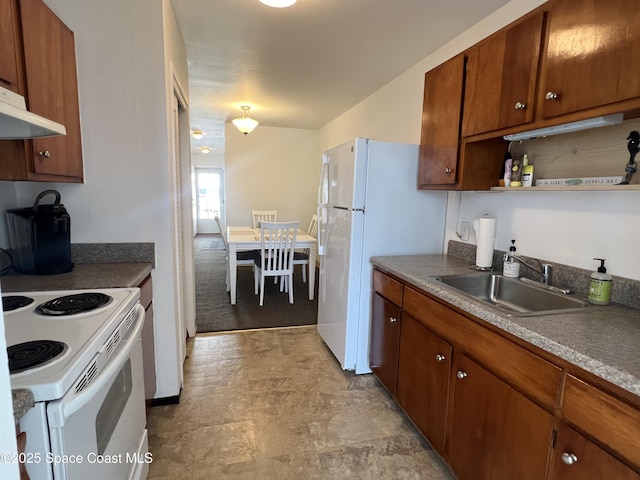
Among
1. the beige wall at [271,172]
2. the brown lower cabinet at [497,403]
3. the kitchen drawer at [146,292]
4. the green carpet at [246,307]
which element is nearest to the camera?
the brown lower cabinet at [497,403]

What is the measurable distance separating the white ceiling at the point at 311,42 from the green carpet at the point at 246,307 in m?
2.39

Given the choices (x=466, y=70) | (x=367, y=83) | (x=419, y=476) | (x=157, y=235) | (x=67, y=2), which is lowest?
(x=419, y=476)

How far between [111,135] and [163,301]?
972mm

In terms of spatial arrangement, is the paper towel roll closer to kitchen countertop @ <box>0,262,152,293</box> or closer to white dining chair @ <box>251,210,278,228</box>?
kitchen countertop @ <box>0,262,152,293</box>

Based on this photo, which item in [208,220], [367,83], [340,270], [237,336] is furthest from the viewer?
[208,220]

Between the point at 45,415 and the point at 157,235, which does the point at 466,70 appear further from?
the point at 45,415

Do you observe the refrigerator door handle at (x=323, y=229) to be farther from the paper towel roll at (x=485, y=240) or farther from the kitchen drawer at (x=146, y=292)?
the kitchen drawer at (x=146, y=292)

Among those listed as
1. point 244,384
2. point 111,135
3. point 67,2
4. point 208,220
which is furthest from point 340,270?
point 208,220

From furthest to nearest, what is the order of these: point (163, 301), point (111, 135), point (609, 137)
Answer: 1. point (163, 301)
2. point (111, 135)
3. point (609, 137)

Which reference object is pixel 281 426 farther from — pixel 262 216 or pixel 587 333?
pixel 262 216

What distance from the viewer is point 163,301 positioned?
202 centimetres

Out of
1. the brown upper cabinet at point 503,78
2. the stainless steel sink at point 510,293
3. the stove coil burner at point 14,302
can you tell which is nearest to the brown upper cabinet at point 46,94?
the stove coil burner at point 14,302

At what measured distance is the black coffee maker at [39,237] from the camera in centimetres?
161

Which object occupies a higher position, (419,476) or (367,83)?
(367,83)
